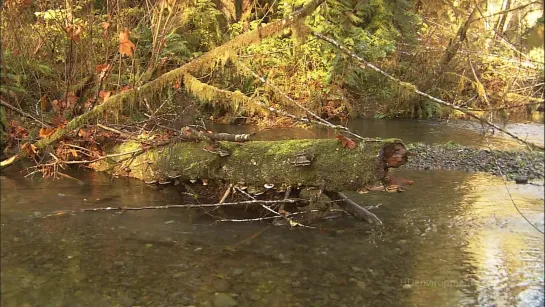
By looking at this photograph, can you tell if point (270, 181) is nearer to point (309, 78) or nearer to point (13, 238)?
point (13, 238)

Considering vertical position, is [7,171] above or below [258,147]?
below

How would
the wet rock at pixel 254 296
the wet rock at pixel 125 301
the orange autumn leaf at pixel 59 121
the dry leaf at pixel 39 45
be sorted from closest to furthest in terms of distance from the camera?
the wet rock at pixel 125 301 → the wet rock at pixel 254 296 → the orange autumn leaf at pixel 59 121 → the dry leaf at pixel 39 45

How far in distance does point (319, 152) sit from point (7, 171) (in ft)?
17.1

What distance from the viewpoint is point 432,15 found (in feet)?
62.2

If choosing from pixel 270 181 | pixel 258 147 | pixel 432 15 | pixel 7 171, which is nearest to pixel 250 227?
pixel 270 181

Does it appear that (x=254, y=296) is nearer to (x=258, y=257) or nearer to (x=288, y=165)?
(x=258, y=257)

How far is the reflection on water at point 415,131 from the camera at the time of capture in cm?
1291

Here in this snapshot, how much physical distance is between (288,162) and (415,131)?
1002 cm

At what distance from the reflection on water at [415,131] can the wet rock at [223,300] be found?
7.83 metres

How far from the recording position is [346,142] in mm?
5738

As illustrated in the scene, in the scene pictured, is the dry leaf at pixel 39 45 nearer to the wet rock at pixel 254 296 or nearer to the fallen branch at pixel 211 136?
the fallen branch at pixel 211 136

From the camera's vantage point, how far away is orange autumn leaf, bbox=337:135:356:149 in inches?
224

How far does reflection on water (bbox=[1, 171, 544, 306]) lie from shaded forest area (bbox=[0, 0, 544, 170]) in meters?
1.47

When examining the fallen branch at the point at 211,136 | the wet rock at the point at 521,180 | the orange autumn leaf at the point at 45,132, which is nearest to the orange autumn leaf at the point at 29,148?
the orange autumn leaf at the point at 45,132
